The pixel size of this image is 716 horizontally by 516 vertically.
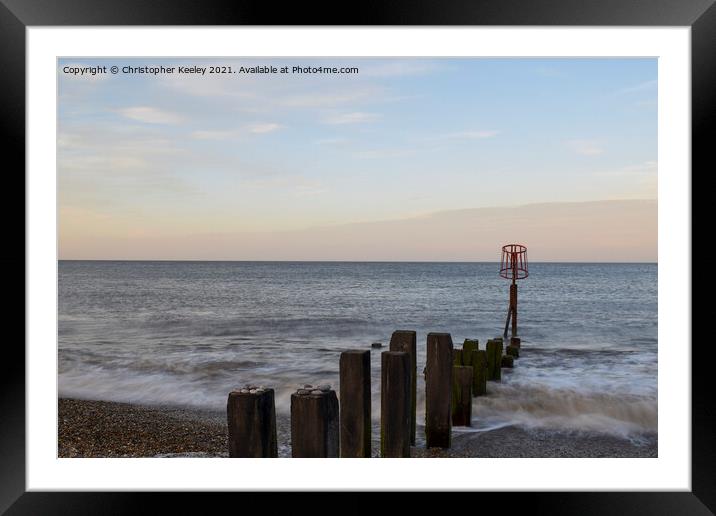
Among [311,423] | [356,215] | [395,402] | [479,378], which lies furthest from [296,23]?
[356,215]

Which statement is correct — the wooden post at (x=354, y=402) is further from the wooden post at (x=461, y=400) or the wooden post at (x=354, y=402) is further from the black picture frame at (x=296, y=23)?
the wooden post at (x=461, y=400)

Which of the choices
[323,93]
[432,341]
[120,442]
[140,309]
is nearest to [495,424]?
[432,341]

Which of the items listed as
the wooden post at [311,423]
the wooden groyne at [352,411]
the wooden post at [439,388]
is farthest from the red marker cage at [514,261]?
the wooden post at [311,423]

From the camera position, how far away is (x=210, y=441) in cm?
562

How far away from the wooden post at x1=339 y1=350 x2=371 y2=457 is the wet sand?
4.39 feet

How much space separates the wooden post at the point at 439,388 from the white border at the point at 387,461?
66.0 inches

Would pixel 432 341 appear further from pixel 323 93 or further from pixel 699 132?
pixel 323 93

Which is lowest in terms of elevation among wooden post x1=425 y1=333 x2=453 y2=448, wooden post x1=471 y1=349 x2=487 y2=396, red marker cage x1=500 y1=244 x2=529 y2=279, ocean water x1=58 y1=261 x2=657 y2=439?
ocean water x1=58 y1=261 x2=657 y2=439

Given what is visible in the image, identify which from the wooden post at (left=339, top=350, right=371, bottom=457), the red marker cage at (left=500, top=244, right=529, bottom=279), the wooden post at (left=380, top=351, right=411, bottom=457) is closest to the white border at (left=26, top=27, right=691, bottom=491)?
the wooden post at (left=339, top=350, right=371, bottom=457)

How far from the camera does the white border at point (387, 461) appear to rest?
2.20 metres

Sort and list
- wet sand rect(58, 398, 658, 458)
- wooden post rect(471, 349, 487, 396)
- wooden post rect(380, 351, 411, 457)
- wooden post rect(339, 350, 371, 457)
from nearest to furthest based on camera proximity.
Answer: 1. wooden post rect(339, 350, 371, 457)
2. wooden post rect(380, 351, 411, 457)
3. wet sand rect(58, 398, 658, 458)
4. wooden post rect(471, 349, 487, 396)

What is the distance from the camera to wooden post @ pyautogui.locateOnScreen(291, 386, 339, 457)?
2.51m

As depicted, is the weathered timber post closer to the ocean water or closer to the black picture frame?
the ocean water

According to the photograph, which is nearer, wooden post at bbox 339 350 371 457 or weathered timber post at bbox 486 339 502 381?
wooden post at bbox 339 350 371 457
